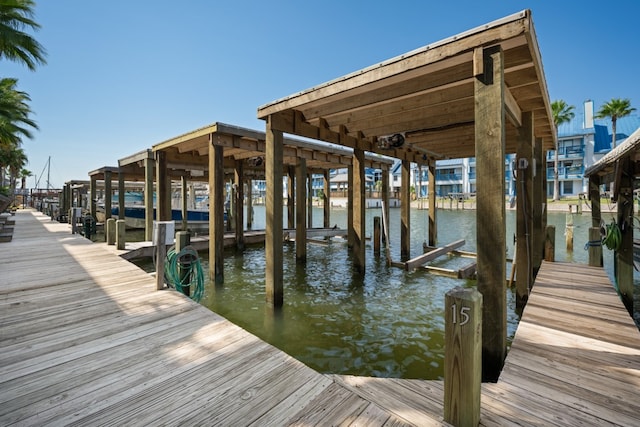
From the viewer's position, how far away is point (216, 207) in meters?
6.82

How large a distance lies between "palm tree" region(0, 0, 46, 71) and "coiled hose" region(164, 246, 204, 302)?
50.9 ft

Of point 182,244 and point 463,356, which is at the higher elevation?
point 182,244

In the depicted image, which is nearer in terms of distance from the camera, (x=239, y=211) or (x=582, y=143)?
(x=239, y=211)

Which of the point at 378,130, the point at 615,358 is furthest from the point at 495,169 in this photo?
the point at 378,130

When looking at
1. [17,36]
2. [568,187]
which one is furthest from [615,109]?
[17,36]

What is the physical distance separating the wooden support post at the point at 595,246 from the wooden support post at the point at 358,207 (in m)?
4.87

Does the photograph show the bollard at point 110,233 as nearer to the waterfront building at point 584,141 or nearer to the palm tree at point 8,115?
the palm tree at point 8,115

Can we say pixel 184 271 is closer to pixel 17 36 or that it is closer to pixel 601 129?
pixel 17 36

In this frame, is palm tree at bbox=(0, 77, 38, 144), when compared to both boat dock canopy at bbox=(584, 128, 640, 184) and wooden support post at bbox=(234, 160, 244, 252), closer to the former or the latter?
wooden support post at bbox=(234, 160, 244, 252)

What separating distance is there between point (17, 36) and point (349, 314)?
1836cm

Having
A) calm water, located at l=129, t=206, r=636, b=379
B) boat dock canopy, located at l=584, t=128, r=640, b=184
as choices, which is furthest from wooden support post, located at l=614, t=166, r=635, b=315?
calm water, located at l=129, t=206, r=636, b=379

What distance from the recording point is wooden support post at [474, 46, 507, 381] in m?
2.84

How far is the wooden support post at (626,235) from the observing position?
19.0ft

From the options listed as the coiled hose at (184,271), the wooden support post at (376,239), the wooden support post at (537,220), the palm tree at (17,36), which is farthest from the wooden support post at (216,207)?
the palm tree at (17,36)
